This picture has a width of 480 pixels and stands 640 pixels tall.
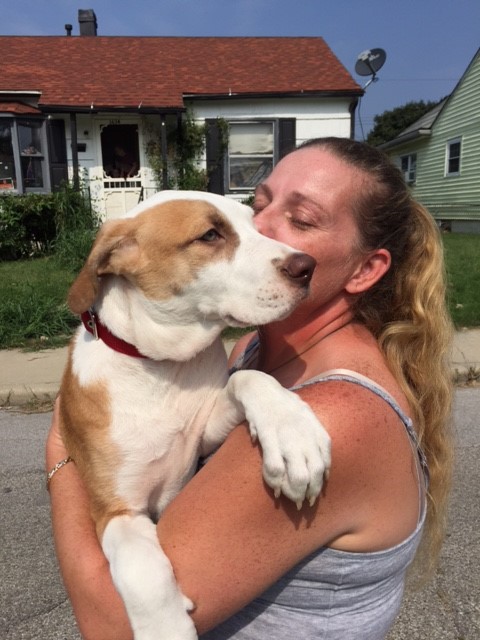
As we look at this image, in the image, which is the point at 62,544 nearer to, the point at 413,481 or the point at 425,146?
the point at 413,481

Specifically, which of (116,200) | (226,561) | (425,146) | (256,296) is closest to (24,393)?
(256,296)

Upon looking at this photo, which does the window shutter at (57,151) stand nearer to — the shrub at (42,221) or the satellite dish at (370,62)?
the shrub at (42,221)

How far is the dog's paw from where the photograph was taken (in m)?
1.17

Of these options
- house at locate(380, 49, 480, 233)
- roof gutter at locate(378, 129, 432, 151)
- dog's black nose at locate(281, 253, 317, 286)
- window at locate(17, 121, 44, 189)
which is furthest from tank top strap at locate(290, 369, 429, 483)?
roof gutter at locate(378, 129, 432, 151)

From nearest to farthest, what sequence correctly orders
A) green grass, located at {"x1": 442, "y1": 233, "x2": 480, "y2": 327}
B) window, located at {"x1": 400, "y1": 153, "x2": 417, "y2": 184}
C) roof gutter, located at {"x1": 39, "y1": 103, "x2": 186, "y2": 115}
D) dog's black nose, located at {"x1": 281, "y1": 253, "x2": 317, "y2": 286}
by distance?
1. dog's black nose, located at {"x1": 281, "y1": 253, "x2": 317, "y2": 286}
2. green grass, located at {"x1": 442, "y1": 233, "x2": 480, "y2": 327}
3. roof gutter, located at {"x1": 39, "y1": 103, "x2": 186, "y2": 115}
4. window, located at {"x1": 400, "y1": 153, "x2": 417, "y2": 184}

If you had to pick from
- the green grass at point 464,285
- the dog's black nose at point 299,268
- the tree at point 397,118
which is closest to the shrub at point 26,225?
the green grass at point 464,285

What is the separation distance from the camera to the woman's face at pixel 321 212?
1746mm

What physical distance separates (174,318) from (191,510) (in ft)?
2.35

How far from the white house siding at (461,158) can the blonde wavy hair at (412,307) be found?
1918 cm

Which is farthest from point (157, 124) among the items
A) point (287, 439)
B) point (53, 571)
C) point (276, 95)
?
point (287, 439)

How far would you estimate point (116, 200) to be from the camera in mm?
14055

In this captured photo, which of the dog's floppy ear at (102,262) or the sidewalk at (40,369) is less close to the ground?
the dog's floppy ear at (102,262)

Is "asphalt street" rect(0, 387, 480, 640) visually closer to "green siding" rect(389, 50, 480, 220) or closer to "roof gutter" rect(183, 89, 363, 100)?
"roof gutter" rect(183, 89, 363, 100)

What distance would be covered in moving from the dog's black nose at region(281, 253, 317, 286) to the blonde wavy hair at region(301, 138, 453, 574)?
0.23 meters
